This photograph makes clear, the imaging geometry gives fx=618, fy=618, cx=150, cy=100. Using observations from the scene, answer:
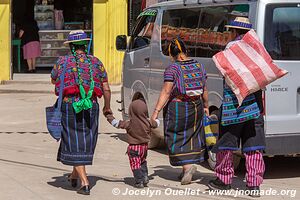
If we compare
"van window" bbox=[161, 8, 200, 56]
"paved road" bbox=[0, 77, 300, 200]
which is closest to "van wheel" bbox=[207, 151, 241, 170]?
"paved road" bbox=[0, 77, 300, 200]

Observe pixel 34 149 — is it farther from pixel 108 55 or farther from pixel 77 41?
pixel 108 55

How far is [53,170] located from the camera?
787 cm

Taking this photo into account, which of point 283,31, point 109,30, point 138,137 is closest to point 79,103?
point 138,137

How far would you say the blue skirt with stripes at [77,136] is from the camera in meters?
6.60

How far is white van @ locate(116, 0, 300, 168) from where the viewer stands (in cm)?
696

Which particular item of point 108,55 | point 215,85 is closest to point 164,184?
point 215,85

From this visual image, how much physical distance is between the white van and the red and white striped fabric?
0.54m

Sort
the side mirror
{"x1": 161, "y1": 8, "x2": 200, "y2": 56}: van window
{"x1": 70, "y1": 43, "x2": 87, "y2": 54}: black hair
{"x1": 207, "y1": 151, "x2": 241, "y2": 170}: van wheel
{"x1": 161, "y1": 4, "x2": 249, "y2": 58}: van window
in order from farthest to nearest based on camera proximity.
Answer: the side mirror, {"x1": 161, "y1": 8, "x2": 200, "y2": 56}: van window, {"x1": 207, "y1": 151, "x2": 241, "y2": 170}: van wheel, {"x1": 161, "y1": 4, "x2": 249, "y2": 58}: van window, {"x1": 70, "y1": 43, "x2": 87, "y2": 54}: black hair

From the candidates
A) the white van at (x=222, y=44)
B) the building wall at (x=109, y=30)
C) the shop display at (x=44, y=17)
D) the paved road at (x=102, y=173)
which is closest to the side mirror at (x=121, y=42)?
the white van at (x=222, y=44)

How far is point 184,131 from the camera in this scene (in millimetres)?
6902

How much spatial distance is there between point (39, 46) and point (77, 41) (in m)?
12.2

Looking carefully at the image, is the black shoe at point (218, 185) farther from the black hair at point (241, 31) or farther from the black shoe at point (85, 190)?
the black hair at point (241, 31)

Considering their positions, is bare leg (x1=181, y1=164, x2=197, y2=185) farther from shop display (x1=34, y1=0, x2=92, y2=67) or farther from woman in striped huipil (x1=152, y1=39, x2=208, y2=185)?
shop display (x1=34, y1=0, x2=92, y2=67)

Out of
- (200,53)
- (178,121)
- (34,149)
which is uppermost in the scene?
(200,53)
